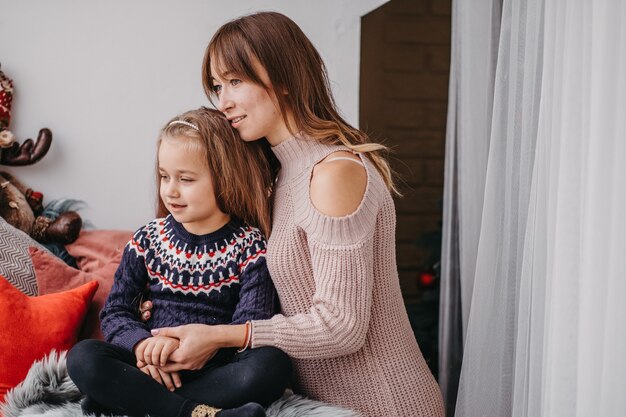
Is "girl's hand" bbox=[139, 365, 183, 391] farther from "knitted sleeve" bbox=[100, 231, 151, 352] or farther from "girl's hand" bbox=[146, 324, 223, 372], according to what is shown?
"knitted sleeve" bbox=[100, 231, 151, 352]

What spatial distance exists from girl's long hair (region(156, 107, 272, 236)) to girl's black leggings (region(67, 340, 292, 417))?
0.33 meters

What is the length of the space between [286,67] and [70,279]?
928 mm

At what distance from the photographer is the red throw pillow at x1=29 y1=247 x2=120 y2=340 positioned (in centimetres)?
192

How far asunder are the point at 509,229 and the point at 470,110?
50 cm

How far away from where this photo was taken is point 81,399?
1.52 meters

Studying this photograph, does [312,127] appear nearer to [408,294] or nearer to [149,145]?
[149,145]

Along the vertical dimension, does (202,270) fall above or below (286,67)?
below

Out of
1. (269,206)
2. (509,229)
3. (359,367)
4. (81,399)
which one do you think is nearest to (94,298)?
(81,399)

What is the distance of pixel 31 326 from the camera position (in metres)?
1.75

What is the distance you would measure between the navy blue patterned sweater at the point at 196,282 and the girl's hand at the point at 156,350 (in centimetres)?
10

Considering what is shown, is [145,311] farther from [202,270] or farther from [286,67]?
[286,67]

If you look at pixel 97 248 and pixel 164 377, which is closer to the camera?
pixel 164 377

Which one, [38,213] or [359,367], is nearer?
[359,367]

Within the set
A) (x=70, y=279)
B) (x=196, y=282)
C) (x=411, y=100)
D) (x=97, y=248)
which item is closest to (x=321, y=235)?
(x=196, y=282)
